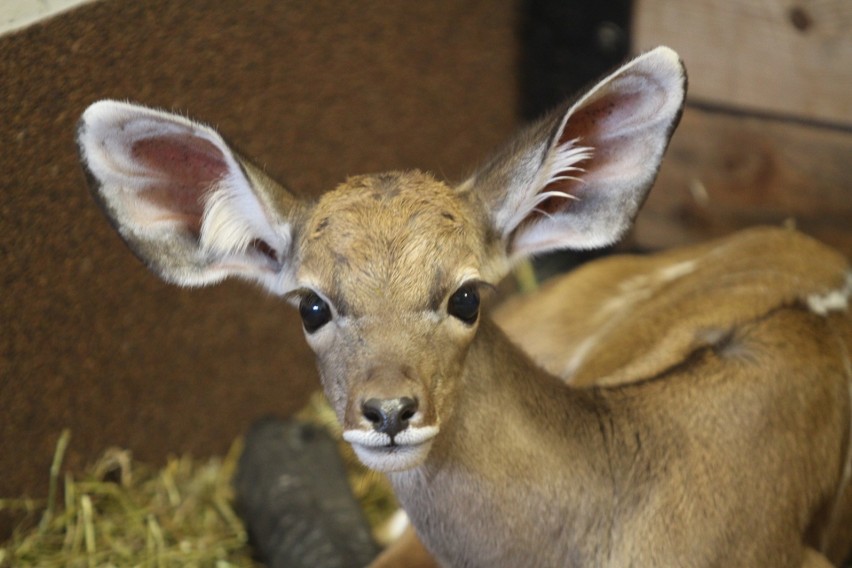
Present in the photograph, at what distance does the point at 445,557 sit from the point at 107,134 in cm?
→ 127

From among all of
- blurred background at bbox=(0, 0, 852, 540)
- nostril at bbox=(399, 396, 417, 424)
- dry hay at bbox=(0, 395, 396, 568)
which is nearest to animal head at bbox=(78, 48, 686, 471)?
nostril at bbox=(399, 396, 417, 424)

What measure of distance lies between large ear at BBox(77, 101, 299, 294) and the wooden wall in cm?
212

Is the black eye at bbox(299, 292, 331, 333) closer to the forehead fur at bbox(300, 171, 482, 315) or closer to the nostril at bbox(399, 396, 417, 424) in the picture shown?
the forehead fur at bbox(300, 171, 482, 315)

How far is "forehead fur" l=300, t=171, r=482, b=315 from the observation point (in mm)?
2377

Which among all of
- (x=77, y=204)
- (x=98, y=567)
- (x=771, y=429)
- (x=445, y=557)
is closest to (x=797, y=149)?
(x=771, y=429)

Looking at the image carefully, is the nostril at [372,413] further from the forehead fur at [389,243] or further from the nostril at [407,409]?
the forehead fur at [389,243]

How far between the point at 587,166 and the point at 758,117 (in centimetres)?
169

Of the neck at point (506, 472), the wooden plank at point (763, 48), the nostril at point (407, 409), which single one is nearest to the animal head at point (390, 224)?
the nostril at point (407, 409)

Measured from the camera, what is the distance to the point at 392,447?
228 centimetres

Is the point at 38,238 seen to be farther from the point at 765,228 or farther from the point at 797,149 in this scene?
the point at 797,149

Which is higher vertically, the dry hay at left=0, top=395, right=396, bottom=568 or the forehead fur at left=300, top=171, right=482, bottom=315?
the forehead fur at left=300, top=171, right=482, bottom=315

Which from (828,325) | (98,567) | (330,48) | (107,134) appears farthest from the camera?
(330,48)

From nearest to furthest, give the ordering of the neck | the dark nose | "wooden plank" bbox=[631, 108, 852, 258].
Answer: the dark nose → the neck → "wooden plank" bbox=[631, 108, 852, 258]

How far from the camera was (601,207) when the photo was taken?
2.68 m
